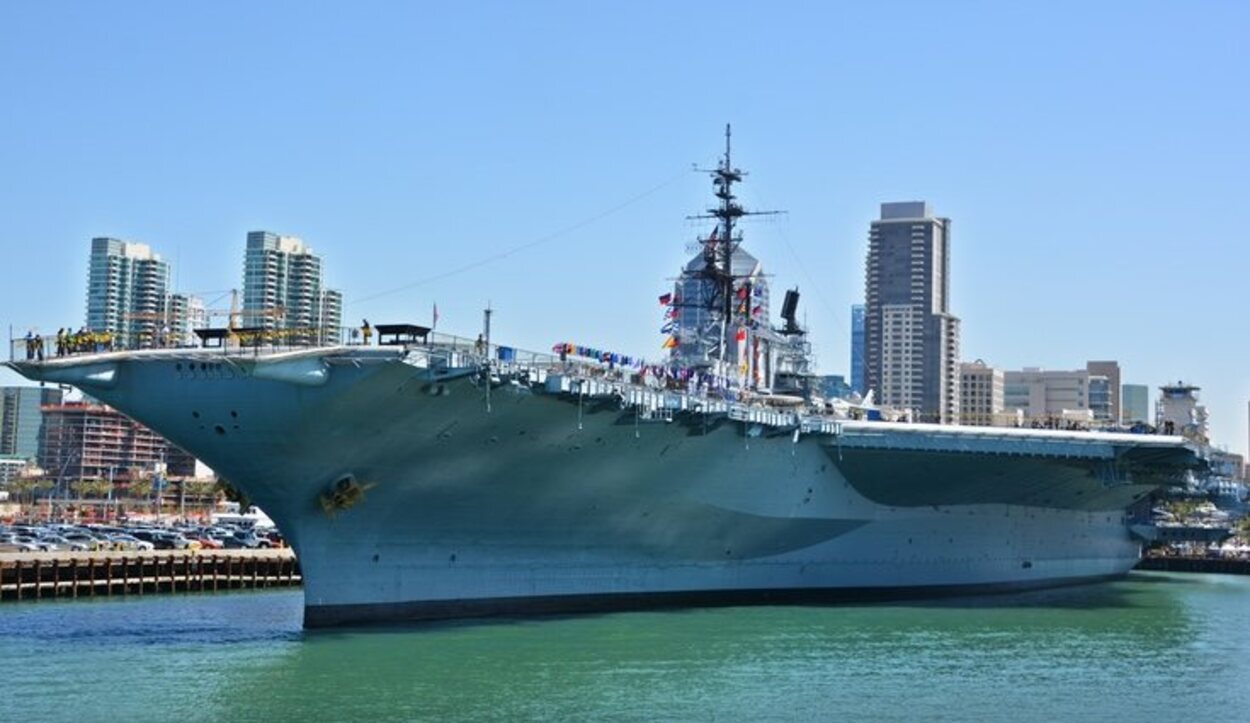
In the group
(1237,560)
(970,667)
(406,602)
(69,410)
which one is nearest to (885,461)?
(970,667)

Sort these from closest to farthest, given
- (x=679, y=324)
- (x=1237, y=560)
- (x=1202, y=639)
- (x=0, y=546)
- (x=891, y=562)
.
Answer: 1. (x=1202, y=639)
2. (x=891, y=562)
3. (x=679, y=324)
4. (x=0, y=546)
5. (x=1237, y=560)

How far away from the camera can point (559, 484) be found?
26.8 m

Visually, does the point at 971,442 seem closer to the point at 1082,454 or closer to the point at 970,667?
the point at 1082,454

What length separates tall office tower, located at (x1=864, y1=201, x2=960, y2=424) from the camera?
15788 cm

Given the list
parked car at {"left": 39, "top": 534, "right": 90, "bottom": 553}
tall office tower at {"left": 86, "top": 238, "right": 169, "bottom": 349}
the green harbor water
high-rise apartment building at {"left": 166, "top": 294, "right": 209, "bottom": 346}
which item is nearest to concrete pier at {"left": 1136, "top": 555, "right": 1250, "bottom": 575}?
the green harbor water

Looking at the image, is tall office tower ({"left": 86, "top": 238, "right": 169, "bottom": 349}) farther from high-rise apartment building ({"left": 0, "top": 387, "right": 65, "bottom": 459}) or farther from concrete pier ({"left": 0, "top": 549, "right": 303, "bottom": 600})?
concrete pier ({"left": 0, "top": 549, "right": 303, "bottom": 600})

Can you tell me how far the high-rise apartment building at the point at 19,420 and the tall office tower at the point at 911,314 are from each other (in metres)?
88.4

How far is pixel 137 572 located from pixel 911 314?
138021mm

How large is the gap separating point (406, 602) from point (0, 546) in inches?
822

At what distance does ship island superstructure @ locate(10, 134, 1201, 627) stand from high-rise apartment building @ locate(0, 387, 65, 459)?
134193 millimetres

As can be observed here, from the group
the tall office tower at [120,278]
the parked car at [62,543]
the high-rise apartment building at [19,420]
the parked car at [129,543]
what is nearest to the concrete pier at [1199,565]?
the parked car at [129,543]

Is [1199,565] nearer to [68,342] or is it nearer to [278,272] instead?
[68,342]

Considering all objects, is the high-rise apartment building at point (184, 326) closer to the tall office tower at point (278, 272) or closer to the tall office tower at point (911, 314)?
the tall office tower at point (278, 272)

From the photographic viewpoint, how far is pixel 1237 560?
6606 cm
